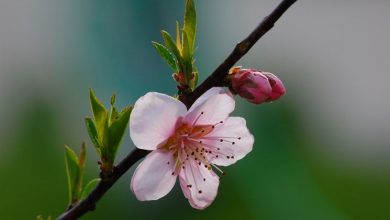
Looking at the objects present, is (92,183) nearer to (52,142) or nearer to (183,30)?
(183,30)

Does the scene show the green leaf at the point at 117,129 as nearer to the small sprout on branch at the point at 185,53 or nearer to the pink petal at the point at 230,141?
the small sprout on branch at the point at 185,53

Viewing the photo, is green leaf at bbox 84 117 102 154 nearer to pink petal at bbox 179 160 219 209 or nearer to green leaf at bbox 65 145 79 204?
green leaf at bbox 65 145 79 204

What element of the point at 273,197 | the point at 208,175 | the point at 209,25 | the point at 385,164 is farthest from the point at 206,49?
the point at 208,175

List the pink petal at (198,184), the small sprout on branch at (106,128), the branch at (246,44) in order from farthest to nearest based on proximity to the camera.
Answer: the pink petal at (198,184) → the small sprout on branch at (106,128) → the branch at (246,44)

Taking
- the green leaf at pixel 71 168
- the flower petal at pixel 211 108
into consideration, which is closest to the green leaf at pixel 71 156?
the green leaf at pixel 71 168

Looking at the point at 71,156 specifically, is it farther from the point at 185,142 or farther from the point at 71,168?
the point at 185,142

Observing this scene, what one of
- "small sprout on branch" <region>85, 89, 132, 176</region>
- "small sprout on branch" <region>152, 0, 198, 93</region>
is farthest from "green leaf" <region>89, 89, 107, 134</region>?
"small sprout on branch" <region>152, 0, 198, 93</region>
